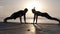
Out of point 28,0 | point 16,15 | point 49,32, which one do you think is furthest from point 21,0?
point 49,32

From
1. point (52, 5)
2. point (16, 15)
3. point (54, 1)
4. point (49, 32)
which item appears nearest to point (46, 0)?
point (54, 1)

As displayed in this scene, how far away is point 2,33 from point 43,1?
31.6 feet

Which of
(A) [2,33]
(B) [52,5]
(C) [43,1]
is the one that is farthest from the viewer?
(C) [43,1]

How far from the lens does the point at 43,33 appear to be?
4.46 metres

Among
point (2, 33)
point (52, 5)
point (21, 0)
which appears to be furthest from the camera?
point (21, 0)

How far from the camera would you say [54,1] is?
1410 cm

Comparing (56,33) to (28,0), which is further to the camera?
(28,0)

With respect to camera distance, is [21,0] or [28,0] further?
[21,0]

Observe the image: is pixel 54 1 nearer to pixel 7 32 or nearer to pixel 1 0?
pixel 1 0

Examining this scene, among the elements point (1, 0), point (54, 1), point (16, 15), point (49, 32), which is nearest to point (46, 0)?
point (54, 1)

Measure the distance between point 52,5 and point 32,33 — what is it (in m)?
8.66

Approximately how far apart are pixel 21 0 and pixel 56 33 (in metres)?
11.3

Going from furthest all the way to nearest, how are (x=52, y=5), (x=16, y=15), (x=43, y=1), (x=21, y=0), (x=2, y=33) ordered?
(x=21, y=0) < (x=43, y=1) < (x=52, y=5) < (x=16, y=15) < (x=2, y=33)

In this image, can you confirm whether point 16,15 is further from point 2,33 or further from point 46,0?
point 46,0
